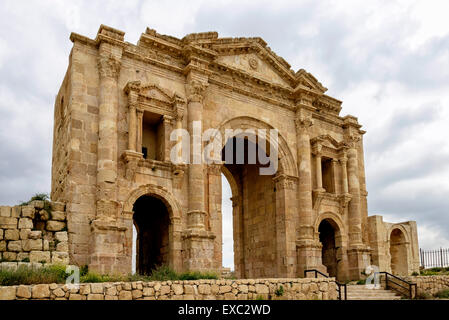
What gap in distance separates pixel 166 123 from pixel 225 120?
2.57m

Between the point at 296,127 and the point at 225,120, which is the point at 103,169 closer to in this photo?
the point at 225,120

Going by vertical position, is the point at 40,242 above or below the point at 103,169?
below

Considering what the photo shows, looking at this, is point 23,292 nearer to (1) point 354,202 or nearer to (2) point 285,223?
(2) point 285,223

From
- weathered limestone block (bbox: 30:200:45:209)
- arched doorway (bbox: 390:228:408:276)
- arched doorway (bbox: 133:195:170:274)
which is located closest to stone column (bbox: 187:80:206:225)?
arched doorway (bbox: 133:195:170:274)

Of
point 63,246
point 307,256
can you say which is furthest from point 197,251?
point 307,256

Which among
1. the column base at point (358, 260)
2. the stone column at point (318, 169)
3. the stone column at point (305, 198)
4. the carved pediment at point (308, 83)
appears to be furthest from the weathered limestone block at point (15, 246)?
the column base at point (358, 260)

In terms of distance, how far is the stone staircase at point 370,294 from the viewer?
15.5 meters

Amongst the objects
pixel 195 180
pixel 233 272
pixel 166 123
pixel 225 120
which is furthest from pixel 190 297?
pixel 233 272

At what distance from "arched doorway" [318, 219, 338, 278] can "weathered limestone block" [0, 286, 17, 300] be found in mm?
14536

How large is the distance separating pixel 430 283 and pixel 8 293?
48.9 ft

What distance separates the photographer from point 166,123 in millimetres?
16094

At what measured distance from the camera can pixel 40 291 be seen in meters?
8.70
